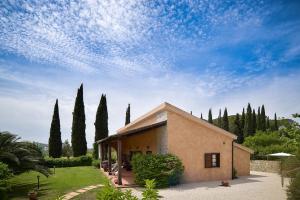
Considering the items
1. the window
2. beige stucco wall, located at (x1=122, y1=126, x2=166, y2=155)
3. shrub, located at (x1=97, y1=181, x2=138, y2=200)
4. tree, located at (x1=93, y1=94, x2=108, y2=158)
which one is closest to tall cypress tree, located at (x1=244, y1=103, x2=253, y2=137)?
tree, located at (x1=93, y1=94, x2=108, y2=158)

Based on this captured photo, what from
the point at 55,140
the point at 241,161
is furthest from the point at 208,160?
the point at 55,140

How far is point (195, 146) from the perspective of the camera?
2098 centimetres

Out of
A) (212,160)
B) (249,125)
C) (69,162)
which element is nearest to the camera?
(212,160)

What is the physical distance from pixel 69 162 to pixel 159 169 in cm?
1973

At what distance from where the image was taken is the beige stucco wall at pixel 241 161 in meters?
24.8

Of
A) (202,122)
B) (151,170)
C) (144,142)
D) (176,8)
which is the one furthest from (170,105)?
(176,8)

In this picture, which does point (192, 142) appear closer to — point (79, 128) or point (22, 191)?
point (22, 191)

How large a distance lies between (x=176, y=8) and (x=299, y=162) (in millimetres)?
6959

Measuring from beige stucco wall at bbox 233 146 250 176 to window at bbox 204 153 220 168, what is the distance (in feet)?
11.7

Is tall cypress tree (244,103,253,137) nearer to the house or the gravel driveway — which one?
the house

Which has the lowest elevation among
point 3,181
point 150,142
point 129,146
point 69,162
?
point 69,162

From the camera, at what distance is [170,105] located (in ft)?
67.7

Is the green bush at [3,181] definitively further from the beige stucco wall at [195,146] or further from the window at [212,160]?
the window at [212,160]

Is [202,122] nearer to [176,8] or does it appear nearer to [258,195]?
[258,195]
